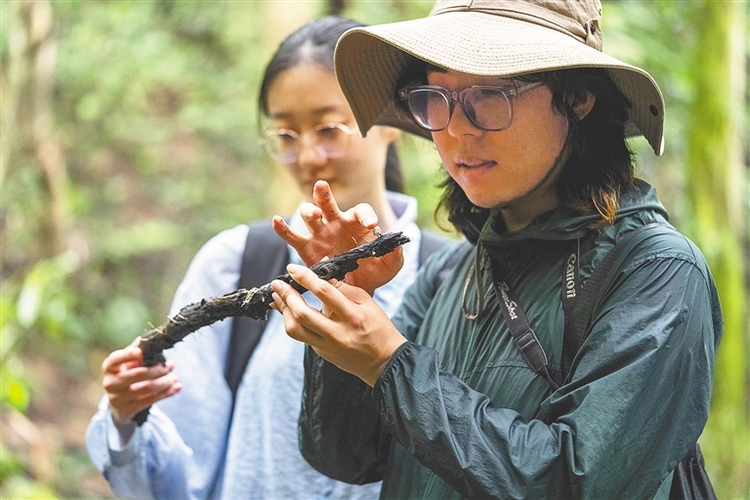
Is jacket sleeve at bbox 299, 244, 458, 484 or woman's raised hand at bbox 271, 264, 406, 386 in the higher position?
woman's raised hand at bbox 271, 264, 406, 386

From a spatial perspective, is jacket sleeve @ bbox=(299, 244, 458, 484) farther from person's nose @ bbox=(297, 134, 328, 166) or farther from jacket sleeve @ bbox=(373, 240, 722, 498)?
person's nose @ bbox=(297, 134, 328, 166)

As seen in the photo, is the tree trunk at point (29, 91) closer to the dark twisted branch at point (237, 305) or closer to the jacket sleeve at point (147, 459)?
the jacket sleeve at point (147, 459)

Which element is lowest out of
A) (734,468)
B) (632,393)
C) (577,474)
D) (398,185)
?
(734,468)

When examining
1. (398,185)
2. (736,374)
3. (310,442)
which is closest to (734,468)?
(736,374)

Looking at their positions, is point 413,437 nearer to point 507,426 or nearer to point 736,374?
point 507,426

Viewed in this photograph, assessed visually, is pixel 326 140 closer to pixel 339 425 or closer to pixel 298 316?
pixel 339 425

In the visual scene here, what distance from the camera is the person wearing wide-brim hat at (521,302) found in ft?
4.65

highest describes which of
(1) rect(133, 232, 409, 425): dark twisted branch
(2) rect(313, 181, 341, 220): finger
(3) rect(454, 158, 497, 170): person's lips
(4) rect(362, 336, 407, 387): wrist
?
(3) rect(454, 158, 497, 170): person's lips

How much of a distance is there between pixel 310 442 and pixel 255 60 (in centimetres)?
703

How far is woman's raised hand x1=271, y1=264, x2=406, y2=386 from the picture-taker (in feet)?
4.91

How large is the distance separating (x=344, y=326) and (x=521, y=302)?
43 centimetres

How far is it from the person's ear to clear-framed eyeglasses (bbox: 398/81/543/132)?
0.44ft

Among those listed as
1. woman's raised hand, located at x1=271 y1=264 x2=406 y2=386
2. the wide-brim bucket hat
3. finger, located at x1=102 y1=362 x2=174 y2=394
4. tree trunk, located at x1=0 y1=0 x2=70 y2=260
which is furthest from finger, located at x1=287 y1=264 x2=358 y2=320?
tree trunk, located at x1=0 y1=0 x2=70 y2=260

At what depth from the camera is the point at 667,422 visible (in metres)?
1.42
